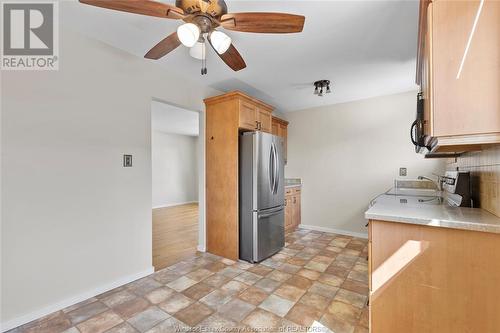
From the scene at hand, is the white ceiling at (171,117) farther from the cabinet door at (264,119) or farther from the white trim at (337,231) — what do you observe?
the white trim at (337,231)

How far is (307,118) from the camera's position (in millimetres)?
4578

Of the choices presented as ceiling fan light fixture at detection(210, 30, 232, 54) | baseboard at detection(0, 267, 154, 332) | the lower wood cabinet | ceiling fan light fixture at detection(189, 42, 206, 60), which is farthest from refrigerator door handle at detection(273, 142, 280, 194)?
baseboard at detection(0, 267, 154, 332)

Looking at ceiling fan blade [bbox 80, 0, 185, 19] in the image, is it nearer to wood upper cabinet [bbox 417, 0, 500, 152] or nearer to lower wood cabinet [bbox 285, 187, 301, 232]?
wood upper cabinet [bbox 417, 0, 500, 152]

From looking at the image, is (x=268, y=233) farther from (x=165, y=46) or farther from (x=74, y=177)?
(x=165, y=46)

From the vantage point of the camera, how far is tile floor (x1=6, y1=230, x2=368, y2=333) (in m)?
1.70

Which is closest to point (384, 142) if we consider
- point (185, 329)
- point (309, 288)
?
point (309, 288)

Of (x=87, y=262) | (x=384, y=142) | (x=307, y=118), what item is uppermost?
(x=307, y=118)

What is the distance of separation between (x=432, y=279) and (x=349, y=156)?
309 centimetres

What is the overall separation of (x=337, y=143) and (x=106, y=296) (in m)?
4.12

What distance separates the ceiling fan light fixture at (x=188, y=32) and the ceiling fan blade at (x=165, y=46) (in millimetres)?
198

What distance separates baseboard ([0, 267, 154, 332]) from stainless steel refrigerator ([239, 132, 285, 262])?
1.28m

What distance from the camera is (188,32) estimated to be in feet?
4.66

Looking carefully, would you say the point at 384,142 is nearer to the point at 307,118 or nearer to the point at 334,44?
the point at 307,118

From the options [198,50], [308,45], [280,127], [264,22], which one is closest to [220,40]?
[264,22]
